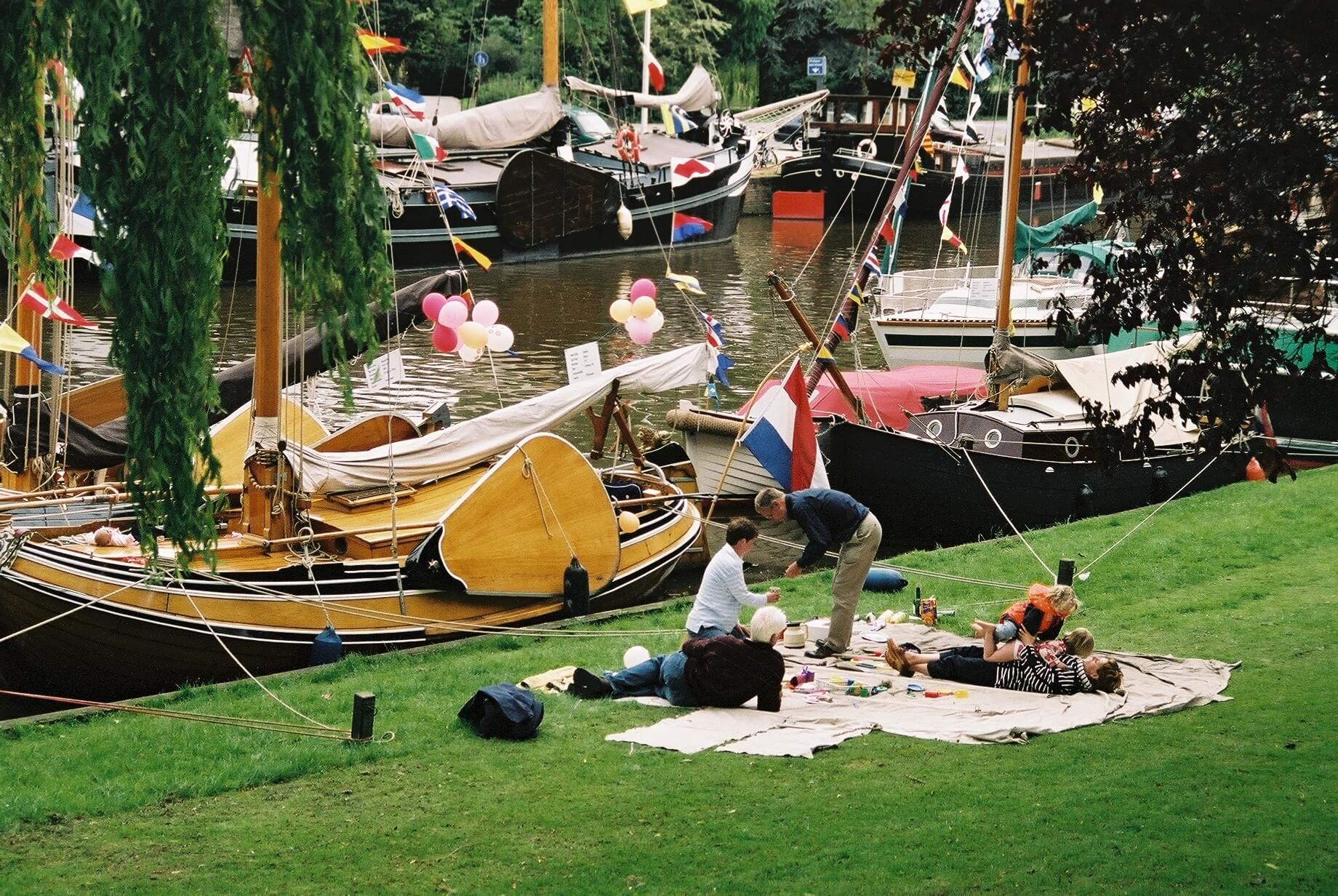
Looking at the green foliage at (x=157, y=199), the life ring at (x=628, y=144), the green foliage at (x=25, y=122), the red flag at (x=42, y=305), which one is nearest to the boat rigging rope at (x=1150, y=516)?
the green foliage at (x=157, y=199)

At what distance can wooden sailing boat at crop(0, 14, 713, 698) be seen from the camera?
1316 cm

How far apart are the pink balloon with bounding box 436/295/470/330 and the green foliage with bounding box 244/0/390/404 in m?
8.47

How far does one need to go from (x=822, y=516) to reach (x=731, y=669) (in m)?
1.94

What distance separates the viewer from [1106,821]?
27.3 ft

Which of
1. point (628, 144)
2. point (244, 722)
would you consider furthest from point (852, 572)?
point (628, 144)

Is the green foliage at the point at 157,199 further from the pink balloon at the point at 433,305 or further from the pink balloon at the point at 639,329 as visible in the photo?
the pink balloon at the point at 639,329

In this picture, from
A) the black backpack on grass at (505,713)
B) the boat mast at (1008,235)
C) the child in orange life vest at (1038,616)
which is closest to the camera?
the black backpack on grass at (505,713)

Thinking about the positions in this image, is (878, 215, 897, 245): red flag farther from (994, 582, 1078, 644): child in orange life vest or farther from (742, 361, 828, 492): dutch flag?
(994, 582, 1078, 644): child in orange life vest

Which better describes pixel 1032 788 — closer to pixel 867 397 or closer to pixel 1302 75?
pixel 1302 75

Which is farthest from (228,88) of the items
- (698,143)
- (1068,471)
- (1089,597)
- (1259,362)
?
(698,143)

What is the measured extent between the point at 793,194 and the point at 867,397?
37.2 metres

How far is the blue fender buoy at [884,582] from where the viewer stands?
1484 centimetres

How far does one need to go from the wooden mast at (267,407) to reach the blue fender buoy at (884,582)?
547cm

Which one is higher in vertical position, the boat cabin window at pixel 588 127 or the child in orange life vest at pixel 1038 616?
the boat cabin window at pixel 588 127
